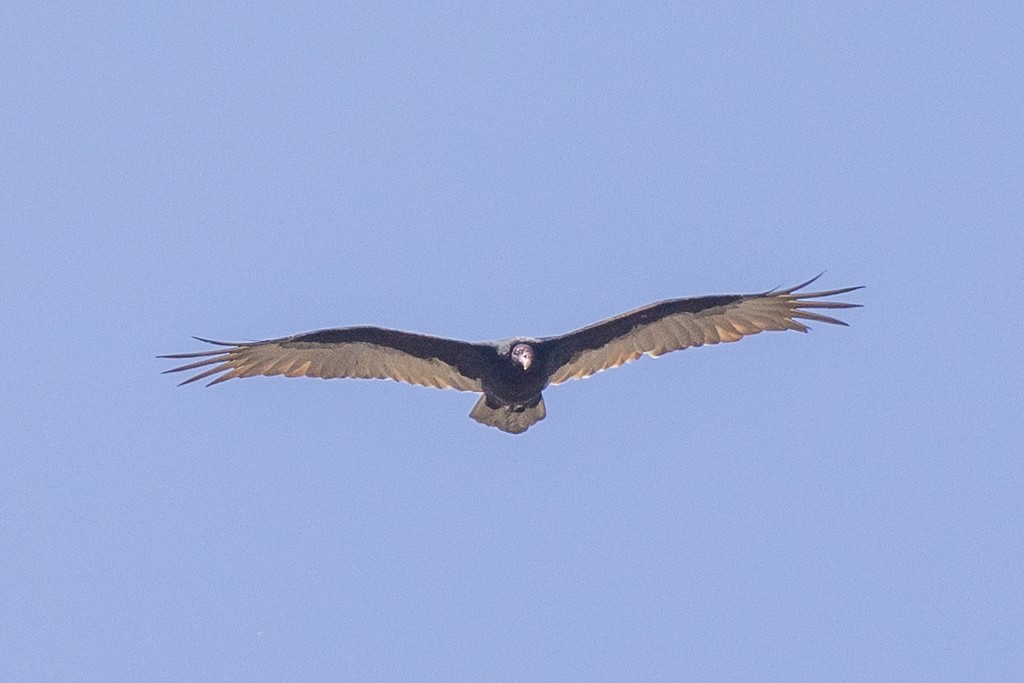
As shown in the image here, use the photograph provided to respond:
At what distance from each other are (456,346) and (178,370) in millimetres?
2863

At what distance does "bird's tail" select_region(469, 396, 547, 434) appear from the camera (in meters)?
16.3

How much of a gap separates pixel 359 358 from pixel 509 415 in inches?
67.3

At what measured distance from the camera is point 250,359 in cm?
1614

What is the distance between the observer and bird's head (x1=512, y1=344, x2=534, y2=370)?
15648 mm

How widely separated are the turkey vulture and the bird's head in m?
0.01

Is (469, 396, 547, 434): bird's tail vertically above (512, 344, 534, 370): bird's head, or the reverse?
(512, 344, 534, 370): bird's head

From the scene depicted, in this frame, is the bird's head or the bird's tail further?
the bird's tail

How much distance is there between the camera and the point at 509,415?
1639 centimetres

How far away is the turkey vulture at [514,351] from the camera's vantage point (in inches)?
627

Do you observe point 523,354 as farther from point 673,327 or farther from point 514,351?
point 673,327

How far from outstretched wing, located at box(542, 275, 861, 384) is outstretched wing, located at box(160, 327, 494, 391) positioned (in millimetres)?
943

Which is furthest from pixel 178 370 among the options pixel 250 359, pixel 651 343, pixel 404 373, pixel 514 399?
pixel 651 343

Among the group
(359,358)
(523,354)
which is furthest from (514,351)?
(359,358)

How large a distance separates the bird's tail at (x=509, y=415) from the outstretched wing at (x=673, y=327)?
1.37ft
